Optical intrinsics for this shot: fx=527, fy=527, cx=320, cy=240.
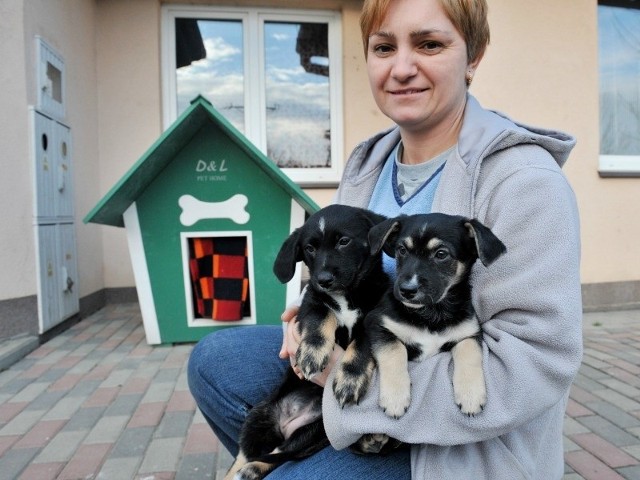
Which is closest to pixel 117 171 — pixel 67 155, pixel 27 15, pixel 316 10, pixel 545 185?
pixel 67 155

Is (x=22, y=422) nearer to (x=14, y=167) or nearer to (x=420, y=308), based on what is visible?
(x=14, y=167)

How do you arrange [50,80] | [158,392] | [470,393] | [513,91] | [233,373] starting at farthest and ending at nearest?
[513,91] → [50,80] → [158,392] → [233,373] → [470,393]

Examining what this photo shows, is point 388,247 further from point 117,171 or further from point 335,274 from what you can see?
point 117,171

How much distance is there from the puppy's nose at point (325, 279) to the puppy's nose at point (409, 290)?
0.35 metres

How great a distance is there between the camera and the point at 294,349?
192cm

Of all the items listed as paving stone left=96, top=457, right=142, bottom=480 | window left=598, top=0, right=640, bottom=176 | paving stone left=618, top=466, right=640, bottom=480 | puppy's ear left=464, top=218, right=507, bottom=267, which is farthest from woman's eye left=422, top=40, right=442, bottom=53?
window left=598, top=0, right=640, bottom=176

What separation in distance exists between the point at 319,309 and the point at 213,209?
3.01 meters

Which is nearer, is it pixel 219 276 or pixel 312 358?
pixel 312 358

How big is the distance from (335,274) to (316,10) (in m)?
5.60

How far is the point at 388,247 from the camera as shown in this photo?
1898 millimetres

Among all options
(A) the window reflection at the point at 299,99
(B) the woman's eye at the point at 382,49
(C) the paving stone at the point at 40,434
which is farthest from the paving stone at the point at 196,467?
(A) the window reflection at the point at 299,99

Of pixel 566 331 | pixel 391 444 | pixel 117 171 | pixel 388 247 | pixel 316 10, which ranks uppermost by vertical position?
pixel 316 10

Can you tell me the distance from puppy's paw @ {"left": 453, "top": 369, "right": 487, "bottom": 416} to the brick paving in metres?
1.68

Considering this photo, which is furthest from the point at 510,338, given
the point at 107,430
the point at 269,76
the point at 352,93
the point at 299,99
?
the point at 269,76
